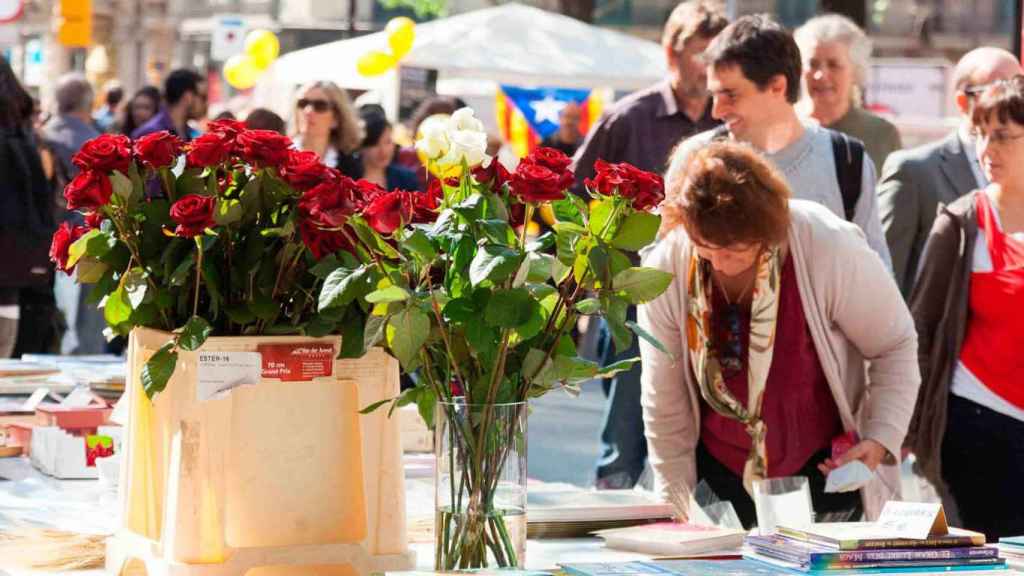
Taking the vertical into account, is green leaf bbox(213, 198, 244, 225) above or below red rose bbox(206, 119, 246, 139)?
below

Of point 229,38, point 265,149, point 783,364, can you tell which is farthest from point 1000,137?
point 229,38

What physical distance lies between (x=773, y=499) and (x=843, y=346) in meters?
0.95

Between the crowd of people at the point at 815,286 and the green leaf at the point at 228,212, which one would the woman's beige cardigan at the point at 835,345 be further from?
the green leaf at the point at 228,212

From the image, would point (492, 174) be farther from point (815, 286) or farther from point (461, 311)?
point (815, 286)

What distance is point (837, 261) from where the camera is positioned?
3.80 metres

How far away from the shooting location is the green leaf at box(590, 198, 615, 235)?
245cm

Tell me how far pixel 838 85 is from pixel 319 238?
4.19 m

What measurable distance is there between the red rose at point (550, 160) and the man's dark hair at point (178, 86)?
7634 mm

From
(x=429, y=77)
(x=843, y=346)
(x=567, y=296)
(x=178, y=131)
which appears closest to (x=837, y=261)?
(x=843, y=346)

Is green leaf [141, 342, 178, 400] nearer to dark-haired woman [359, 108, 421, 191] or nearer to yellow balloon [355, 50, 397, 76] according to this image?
dark-haired woman [359, 108, 421, 191]

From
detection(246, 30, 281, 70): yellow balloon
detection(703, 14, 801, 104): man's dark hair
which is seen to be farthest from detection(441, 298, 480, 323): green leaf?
detection(246, 30, 281, 70): yellow balloon

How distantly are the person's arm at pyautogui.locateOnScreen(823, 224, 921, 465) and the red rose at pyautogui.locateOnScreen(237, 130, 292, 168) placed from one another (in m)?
1.61

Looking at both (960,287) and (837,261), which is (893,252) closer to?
(960,287)

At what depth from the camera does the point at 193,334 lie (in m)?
2.43
